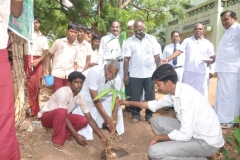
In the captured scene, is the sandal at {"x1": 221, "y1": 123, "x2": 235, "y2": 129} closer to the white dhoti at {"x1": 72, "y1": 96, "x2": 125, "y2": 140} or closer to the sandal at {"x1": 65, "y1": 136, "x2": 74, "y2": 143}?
the white dhoti at {"x1": 72, "y1": 96, "x2": 125, "y2": 140}

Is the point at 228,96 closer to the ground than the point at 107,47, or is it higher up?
closer to the ground

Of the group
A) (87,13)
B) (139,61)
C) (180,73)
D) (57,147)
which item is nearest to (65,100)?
(57,147)

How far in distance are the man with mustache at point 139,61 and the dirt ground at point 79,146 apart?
323mm

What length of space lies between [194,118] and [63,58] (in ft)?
6.85

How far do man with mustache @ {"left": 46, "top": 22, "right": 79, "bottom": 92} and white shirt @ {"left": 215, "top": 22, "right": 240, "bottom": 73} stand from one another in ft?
6.85

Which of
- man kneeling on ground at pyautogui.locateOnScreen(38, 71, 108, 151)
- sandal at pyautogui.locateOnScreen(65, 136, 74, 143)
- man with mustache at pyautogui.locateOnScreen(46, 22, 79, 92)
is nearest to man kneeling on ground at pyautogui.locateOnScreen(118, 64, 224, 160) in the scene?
man kneeling on ground at pyautogui.locateOnScreen(38, 71, 108, 151)

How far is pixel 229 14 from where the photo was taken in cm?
360

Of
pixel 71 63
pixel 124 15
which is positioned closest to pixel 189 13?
pixel 124 15

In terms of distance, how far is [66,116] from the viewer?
3.03m

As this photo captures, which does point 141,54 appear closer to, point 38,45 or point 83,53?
point 83,53

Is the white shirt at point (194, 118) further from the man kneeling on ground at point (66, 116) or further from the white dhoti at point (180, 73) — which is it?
the white dhoti at point (180, 73)

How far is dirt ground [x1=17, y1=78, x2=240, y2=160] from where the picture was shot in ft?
9.20

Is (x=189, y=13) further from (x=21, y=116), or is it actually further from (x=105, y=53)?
(x=21, y=116)

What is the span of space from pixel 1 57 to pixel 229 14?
10.3 ft
